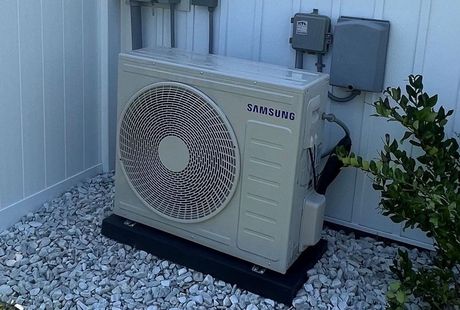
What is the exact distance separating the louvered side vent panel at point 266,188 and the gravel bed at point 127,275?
20 centimetres

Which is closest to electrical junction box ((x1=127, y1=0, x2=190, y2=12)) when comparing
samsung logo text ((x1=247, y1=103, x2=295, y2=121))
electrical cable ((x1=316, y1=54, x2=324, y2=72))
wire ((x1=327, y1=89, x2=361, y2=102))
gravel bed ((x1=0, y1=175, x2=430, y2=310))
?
electrical cable ((x1=316, y1=54, x2=324, y2=72))

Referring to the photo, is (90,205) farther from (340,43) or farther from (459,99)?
(459,99)

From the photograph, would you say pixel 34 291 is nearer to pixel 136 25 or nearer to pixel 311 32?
pixel 136 25

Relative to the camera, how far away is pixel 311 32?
96.5 inches

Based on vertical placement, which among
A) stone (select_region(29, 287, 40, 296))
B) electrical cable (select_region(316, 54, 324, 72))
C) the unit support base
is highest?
electrical cable (select_region(316, 54, 324, 72))

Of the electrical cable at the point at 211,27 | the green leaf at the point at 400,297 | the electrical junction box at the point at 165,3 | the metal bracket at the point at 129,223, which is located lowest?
the metal bracket at the point at 129,223

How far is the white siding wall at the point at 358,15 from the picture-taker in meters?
2.32

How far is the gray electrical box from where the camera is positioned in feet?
7.68

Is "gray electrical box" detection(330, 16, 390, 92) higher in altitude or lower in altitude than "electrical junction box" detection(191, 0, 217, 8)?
lower

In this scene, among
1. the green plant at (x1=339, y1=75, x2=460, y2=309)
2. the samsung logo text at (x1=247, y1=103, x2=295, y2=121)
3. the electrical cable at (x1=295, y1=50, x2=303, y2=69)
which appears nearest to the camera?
the green plant at (x1=339, y1=75, x2=460, y2=309)

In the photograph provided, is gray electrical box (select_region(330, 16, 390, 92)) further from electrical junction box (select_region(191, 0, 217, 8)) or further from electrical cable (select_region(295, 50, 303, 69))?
electrical junction box (select_region(191, 0, 217, 8))

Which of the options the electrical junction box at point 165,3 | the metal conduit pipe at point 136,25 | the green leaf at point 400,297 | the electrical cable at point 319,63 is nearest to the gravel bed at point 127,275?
the green leaf at point 400,297

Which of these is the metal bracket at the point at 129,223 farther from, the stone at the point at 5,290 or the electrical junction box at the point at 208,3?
the electrical junction box at the point at 208,3

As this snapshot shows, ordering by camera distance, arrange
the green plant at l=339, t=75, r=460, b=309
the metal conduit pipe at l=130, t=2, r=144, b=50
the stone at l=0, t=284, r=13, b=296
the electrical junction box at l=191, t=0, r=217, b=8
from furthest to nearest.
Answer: the metal conduit pipe at l=130, t=2, r=144, b=50 → the electrical junction box at l=191, t=0, r=217, b=8 → the stone at l=0, t=284, r=13, b=296 → the green plant at l=339, t=75, r=460, b=309
